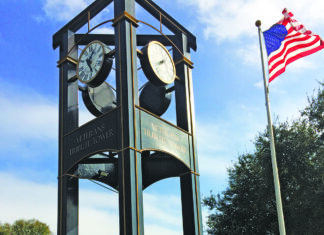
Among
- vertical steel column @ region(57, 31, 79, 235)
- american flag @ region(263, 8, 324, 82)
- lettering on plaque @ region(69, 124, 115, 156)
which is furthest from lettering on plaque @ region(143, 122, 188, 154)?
american flag @ region(263, 8, 324, 82)

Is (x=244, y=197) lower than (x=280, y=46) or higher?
lower

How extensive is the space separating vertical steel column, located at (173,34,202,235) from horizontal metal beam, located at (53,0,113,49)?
10.5 feet

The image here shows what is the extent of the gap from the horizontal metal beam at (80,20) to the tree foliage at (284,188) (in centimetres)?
1459

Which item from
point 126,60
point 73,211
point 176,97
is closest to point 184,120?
point 176,97

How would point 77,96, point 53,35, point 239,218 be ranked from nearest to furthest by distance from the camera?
1. point 77,96
2. point 53,35
3. point 239,218

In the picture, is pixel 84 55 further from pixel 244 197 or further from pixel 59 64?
pixel 244 197

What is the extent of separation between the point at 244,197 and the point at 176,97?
1323cm

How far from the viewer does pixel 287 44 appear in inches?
562

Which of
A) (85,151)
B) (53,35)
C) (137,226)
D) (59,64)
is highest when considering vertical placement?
(53,35)

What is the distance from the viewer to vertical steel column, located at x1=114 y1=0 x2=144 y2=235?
1174 centimetres

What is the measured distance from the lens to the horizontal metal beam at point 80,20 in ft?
49.3

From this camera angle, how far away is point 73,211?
13875 mm

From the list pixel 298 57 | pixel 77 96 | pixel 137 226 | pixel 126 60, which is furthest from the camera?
pixel 77 96

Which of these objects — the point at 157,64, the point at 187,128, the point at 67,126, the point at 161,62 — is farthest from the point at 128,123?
the point at 187,128
